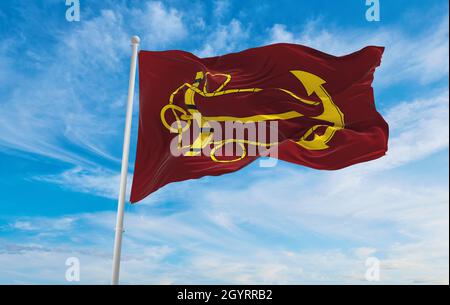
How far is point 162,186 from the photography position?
1052 cm

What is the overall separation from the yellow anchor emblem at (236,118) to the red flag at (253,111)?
0.08ft

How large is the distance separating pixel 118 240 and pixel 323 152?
16.5ft

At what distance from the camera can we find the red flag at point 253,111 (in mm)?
10938

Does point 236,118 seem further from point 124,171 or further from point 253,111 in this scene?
point 124,171

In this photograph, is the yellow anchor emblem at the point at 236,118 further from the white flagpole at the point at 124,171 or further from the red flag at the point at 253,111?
the white flagpole at the point at 124,171

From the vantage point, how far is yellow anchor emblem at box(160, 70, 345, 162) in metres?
11.1

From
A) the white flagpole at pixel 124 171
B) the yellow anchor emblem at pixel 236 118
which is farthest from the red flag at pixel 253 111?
the white flagpole at pixel 124 171

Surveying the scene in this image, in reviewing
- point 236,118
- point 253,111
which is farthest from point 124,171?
point 253,111

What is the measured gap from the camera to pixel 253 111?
11.8 metres

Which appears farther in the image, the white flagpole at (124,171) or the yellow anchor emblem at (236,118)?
the yellow anchor emblem at (236,118)

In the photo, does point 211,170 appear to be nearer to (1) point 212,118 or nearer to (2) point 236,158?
(2) point 236,158
